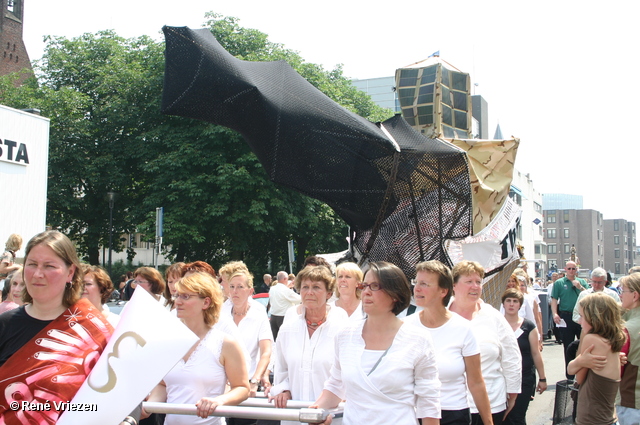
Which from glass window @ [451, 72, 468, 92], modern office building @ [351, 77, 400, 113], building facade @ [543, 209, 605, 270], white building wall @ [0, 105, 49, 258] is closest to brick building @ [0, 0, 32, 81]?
modern office building @ [351, 77, 400, 113]

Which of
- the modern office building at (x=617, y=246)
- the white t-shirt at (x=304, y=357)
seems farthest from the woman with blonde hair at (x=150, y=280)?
the modern office building at (x=617, y=246)

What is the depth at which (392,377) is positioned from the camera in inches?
130

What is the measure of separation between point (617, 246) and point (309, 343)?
145 m

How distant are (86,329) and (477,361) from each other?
2.48m

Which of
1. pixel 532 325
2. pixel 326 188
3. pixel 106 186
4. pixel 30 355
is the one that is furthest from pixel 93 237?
pixel 30 355

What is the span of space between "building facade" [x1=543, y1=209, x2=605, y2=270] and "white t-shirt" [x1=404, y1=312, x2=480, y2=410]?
125m

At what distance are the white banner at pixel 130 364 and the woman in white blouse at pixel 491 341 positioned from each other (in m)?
2.65

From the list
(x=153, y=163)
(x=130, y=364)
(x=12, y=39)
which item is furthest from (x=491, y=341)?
(x=12, y=39)

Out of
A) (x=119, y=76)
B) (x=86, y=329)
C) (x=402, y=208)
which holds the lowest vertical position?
(x=86, y=329)

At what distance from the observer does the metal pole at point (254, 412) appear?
10.9ft

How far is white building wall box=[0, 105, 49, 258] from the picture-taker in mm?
18750

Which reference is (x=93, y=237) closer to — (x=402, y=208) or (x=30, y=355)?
(x=402, y=208)

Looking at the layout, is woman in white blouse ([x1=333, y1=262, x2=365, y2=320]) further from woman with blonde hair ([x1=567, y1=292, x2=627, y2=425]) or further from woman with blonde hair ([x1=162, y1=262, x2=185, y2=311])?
woman with blonde hair ([x1=567, y1=292, x2=627, y2=425])

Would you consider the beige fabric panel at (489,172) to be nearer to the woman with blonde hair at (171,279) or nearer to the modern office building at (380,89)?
the woman with blonde hair at (171,279)
